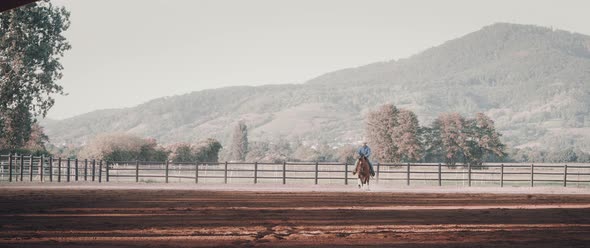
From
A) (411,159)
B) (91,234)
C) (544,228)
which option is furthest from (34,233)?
(411,159)

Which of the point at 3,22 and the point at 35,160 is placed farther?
the point at 35,160

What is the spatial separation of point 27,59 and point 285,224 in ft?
101

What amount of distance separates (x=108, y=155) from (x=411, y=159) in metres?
34.9

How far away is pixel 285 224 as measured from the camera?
612 inches

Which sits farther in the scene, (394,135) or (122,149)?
(394,135)

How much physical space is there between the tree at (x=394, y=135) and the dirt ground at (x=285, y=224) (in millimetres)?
66219

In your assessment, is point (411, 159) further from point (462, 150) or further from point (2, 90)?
point (2, 90)

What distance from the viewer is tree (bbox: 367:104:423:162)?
88.4 metres

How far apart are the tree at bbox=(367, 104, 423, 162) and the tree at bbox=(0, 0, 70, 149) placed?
50.7 m

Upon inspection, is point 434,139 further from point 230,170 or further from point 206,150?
point 230,170

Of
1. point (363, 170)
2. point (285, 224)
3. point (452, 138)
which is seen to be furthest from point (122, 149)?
point (285, 224)

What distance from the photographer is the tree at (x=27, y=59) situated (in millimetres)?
42125

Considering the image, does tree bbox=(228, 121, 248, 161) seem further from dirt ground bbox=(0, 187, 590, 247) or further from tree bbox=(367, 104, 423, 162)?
dirt ground bbox=(0, 187, 590, 247)

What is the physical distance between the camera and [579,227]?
49.0 feet
